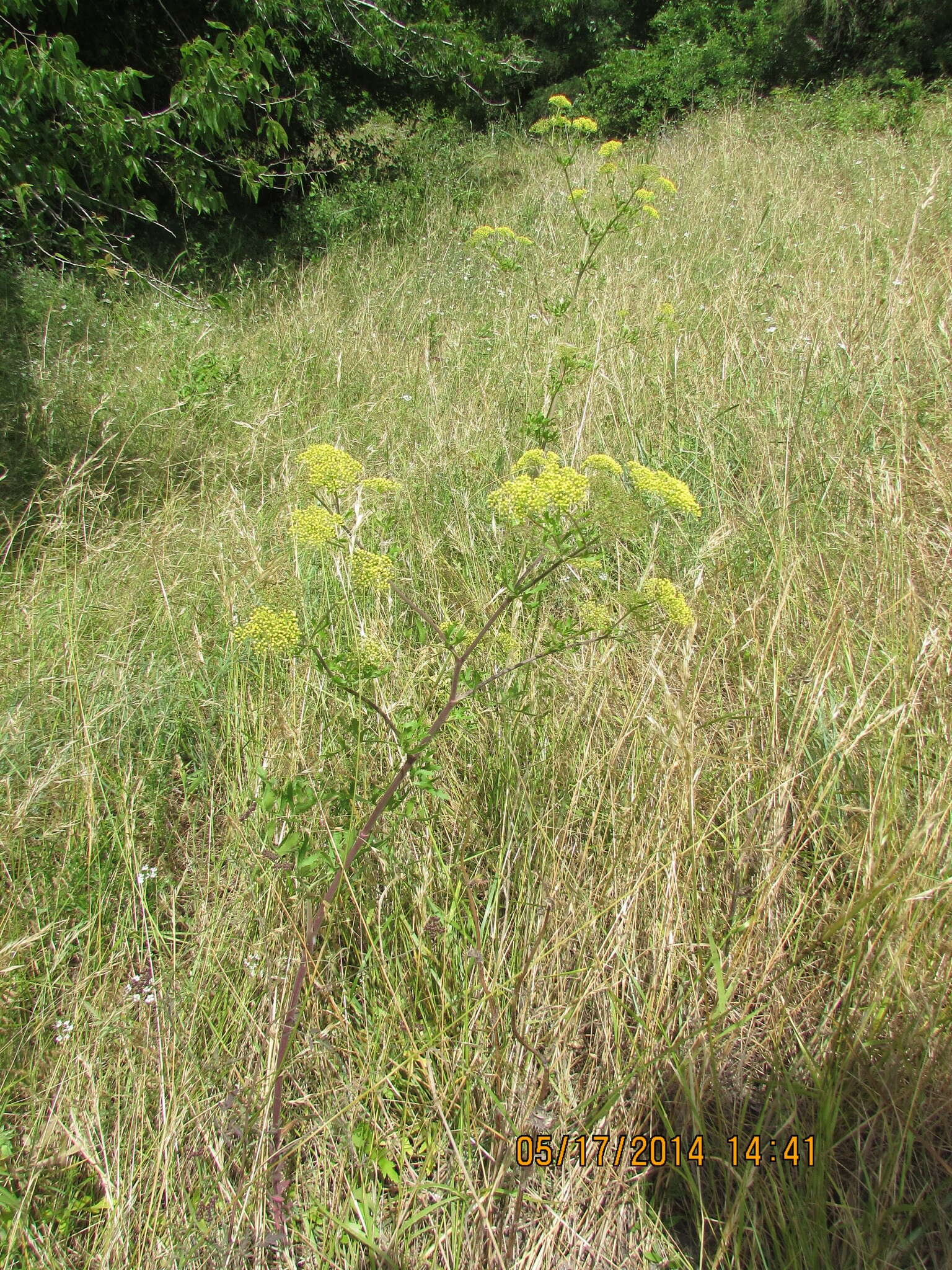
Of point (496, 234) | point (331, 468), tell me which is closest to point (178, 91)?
point (496, 234)

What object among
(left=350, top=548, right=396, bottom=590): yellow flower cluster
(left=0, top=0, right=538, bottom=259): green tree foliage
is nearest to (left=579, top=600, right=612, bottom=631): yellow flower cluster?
(left=350, top=548, right=396, bottom=590): yellow flower cluster

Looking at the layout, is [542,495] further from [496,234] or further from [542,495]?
[496,234]

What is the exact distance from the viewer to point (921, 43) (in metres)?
9.34

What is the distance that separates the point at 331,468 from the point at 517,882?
0.94 metres

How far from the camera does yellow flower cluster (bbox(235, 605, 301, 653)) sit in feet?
3.78

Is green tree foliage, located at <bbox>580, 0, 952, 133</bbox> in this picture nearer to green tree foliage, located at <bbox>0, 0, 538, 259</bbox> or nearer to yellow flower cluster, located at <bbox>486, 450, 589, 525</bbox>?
green tree foliage, located at <bbox>0, 0, 538, 259</bbox>

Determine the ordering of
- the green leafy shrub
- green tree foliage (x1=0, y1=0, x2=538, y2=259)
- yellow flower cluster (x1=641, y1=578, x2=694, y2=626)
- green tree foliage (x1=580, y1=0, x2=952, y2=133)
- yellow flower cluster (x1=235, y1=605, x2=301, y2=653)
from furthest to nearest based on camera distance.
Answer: the green leafy shrub < green tree foliage (x1=580, y1=0, x2=952, y2=133) < green tree foliage (x1=0, y1=0, x2=538, y2=259) < yellow flower cluster (x1=641, y1=578, x2=694, y2=626) < yellow flower cluster (x1=235, y1=605, x2=301, y2=653)

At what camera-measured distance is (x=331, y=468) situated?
1.21 m

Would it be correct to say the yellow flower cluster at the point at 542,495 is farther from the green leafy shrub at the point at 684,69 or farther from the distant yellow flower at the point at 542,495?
the green leafy shrub at the point at 684,69

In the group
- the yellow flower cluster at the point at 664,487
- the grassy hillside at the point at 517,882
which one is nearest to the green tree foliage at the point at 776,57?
the grassy hillside at the point at 517,882

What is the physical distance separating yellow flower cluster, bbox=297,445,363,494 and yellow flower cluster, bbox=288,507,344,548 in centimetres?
4

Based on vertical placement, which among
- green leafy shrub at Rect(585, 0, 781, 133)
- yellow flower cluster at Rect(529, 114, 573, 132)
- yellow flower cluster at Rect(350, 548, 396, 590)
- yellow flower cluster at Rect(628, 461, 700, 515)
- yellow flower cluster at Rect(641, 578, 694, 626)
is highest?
green leafy shrub at Rect(585, 0, 781, 133)
